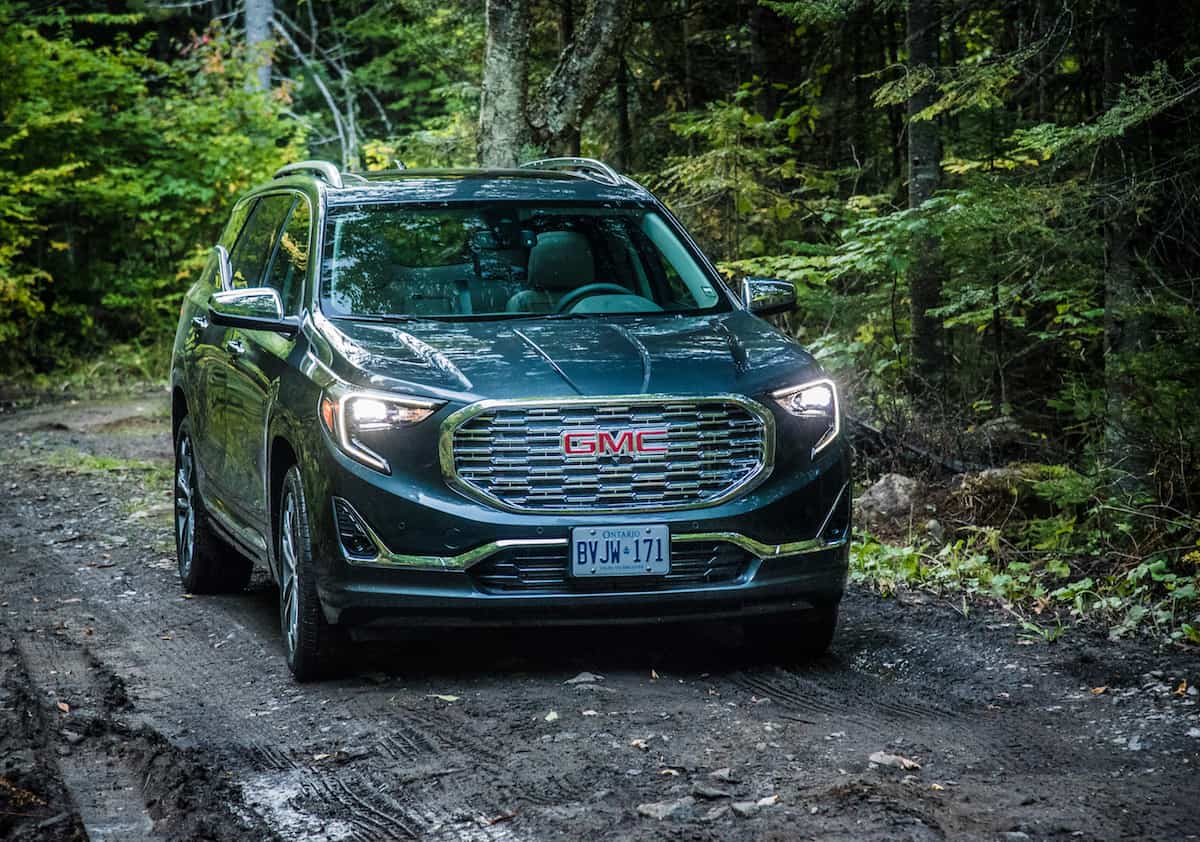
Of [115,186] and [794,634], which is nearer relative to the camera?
[794,634]

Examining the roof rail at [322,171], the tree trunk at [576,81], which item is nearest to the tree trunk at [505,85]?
the tree trunk at [576,81]

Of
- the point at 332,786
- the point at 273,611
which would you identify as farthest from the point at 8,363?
the point at 332,786

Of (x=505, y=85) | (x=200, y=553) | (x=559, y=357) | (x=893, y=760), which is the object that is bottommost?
(x=200, y=553)

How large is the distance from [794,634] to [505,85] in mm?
8270

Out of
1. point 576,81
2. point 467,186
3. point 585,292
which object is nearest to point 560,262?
point 585,292

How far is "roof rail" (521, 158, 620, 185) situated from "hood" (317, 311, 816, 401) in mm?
1407

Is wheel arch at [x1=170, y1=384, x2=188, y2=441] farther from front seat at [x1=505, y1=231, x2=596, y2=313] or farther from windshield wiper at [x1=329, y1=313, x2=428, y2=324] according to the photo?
front seat at [x1=505, y1=231, x2=596, y2=313]

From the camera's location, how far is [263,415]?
22.0 ft

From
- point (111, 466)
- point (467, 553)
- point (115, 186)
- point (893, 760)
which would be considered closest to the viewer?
point (893, 760)

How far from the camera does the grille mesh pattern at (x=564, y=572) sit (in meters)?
5.70

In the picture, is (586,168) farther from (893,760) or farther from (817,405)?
(893,760)

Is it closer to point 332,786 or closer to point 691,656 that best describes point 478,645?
point 691,656

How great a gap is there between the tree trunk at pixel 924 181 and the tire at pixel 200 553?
531cm

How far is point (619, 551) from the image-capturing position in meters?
5.71
